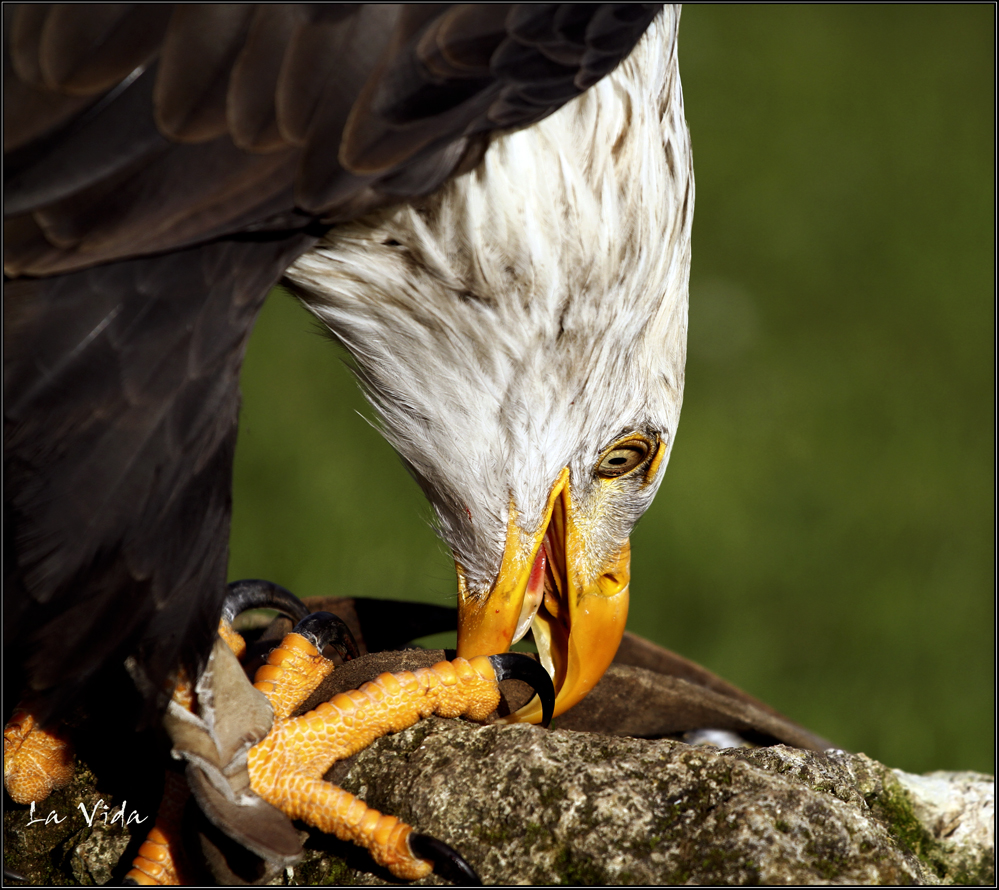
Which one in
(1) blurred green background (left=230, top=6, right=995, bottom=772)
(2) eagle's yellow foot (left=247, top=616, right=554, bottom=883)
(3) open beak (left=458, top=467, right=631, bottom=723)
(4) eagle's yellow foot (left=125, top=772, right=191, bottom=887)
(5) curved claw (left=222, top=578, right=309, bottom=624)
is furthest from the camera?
(1) blurred green background (left=230, top=6, right=995, bottom=772)

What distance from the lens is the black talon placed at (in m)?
2.01

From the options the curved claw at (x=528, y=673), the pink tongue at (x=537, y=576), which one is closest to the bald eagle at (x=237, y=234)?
the pink tongue at (x=537, y=576)

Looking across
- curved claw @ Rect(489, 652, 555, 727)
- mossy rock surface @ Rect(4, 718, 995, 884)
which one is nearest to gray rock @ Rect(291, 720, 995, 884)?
mossy rock surface @ Rect(4, 718, 995, 884)

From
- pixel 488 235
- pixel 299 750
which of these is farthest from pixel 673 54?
pixel 299 750

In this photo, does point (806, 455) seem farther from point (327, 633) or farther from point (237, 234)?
point (237, 234)

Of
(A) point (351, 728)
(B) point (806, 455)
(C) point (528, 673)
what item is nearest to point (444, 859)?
(A) point (351, 728)

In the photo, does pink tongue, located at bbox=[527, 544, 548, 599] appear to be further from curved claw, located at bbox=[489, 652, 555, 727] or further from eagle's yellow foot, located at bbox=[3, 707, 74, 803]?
eagle's yellow foot, located at bbox=[3, 707, 74, 803]

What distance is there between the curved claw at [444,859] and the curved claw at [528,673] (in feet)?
1.45

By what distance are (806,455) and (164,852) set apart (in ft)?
15.3

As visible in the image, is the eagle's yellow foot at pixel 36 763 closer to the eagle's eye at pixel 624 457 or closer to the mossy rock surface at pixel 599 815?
the mossy rock surface at pixel 599 815

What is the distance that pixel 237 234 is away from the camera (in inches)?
57.1

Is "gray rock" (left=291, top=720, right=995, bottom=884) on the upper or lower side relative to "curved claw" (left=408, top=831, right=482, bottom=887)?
upper

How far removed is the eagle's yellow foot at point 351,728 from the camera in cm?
149

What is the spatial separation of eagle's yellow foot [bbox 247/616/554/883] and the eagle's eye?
408 mm
